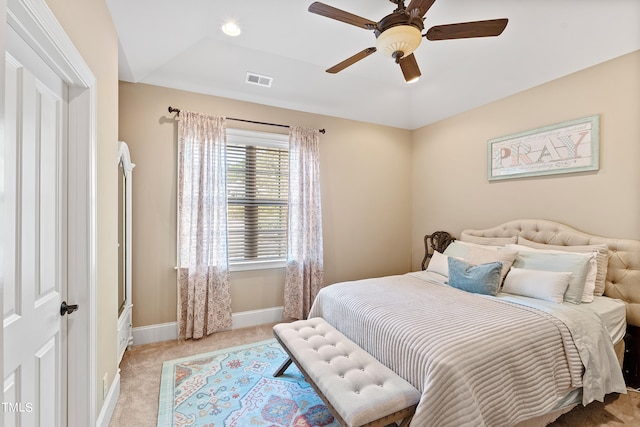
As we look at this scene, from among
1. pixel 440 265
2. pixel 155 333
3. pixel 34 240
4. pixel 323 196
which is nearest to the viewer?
pixel 34 240

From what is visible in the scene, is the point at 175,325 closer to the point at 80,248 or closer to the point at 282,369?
the point at 282,369

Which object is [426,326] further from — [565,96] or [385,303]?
[565,96]

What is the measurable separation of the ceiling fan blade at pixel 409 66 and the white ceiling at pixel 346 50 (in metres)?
0.56

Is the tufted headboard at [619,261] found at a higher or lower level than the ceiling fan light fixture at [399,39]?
lower

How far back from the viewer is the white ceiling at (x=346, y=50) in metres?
2.21

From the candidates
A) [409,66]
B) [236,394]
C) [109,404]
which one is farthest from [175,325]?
[409,66]

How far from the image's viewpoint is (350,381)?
1.58 meters

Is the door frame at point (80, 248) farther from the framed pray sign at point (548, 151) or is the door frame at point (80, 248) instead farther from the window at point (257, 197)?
the framed pray sign at point (548, 151)

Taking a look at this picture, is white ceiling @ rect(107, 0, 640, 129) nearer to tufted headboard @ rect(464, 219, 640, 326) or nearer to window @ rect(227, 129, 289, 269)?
window @ rect(227, 129, 289, 269)

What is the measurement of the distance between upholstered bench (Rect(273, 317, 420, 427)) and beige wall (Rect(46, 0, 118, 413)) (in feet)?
3.80

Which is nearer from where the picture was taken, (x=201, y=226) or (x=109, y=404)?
(x=109, y=404)

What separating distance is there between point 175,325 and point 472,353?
2.87 meters

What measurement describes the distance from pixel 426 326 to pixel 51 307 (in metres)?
2.00

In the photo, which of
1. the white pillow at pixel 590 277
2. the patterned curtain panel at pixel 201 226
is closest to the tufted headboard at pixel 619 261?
the white pillow at pixel 590 277
